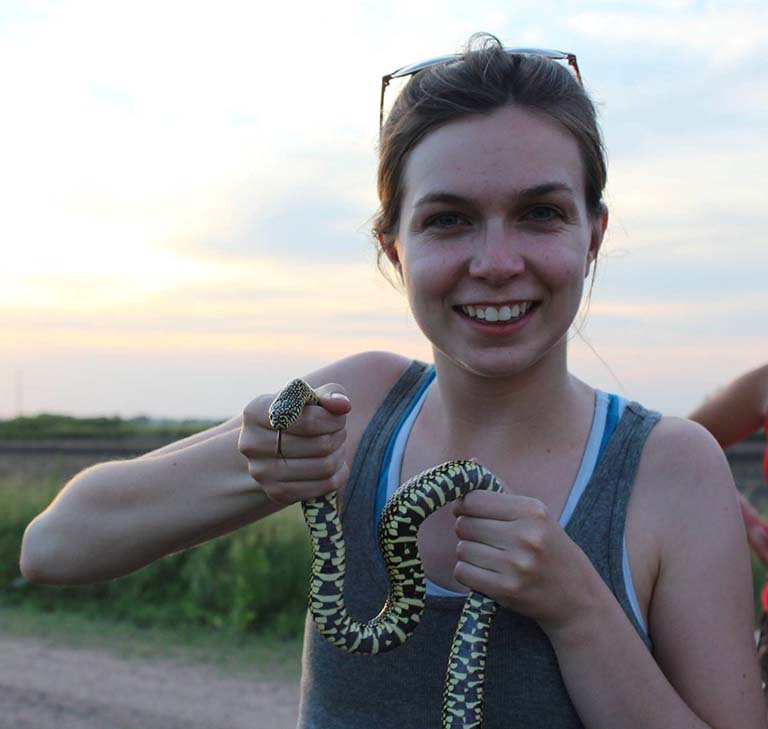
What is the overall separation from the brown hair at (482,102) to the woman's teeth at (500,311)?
421mm

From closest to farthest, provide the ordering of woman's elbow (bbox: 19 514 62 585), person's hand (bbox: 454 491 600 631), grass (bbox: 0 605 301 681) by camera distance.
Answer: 1. person's hand (bbox: 454 491 600 631)
2. woman's elbow (bbox: 19 514 62 585)
3. grass (bbox: 0 605 301 681)

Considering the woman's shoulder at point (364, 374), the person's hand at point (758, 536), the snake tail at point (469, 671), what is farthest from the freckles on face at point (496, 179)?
the person's hand at point (758, 536)

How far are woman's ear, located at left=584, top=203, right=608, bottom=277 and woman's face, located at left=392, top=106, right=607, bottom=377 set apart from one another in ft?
0.69

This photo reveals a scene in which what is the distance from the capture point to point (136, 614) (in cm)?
1046

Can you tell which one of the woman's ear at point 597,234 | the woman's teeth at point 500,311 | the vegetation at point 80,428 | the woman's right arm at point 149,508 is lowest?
the vegetation at point 80,428

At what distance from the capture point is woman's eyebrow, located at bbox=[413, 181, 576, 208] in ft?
8.47

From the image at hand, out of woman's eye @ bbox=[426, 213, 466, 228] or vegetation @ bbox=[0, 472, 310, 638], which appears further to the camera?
vegetation @ bbox=[0, 472, 310, 638]

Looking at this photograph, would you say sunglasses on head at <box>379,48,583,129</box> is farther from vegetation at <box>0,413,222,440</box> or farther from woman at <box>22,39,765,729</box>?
vegetation at <box>0,413,222,440</box>

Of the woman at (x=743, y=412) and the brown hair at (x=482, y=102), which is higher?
the brown hair at (x=482, y=102)

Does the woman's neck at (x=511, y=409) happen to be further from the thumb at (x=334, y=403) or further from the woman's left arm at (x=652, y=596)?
the thumb at (x=334, y=403)

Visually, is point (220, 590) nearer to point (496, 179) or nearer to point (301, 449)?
point (301, 449)

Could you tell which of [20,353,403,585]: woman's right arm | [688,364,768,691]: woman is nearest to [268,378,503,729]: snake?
[20,353,403,585]: woman's right arm

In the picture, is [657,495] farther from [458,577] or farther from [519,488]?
[458,577]

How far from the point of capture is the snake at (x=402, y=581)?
8.03ft
